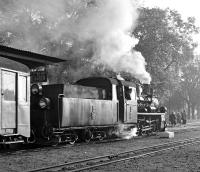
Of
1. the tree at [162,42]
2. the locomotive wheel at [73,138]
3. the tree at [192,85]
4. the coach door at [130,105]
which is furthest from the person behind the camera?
the tree at [192,85]

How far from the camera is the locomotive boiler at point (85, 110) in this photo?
1381 cm

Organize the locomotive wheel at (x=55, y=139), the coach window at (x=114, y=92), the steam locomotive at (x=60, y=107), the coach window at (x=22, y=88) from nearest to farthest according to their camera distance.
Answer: the steam locomotive at (x=60, y=107), the coach window at (x=22, y=88), the locomotive wheel at (x=55, y=139), the coach window at (x=114, y=92)

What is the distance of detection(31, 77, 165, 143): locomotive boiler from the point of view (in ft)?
45.3

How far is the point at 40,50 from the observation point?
86.6 ft

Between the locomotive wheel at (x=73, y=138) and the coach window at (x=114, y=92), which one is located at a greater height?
the coach window at (x=114, y=92)

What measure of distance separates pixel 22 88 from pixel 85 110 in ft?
12.2

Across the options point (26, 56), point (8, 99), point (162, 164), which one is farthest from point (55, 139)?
point (162, 164)

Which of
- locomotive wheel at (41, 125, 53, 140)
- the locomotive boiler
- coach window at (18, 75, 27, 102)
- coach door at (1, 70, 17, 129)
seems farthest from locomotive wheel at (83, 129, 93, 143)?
coach door at (1, 70, 17, 129)

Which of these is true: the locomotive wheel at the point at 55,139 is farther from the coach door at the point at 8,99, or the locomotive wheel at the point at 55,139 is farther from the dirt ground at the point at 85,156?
the coach door at the point at 8,99

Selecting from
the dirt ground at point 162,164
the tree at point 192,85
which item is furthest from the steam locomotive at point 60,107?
the tree at point 192,85

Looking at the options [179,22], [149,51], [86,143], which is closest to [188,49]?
[179,22]

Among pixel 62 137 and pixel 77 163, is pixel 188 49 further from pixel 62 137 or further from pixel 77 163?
pixel 77 163

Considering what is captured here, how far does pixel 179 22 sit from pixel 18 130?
30.6m

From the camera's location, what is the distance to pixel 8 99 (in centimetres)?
1132
